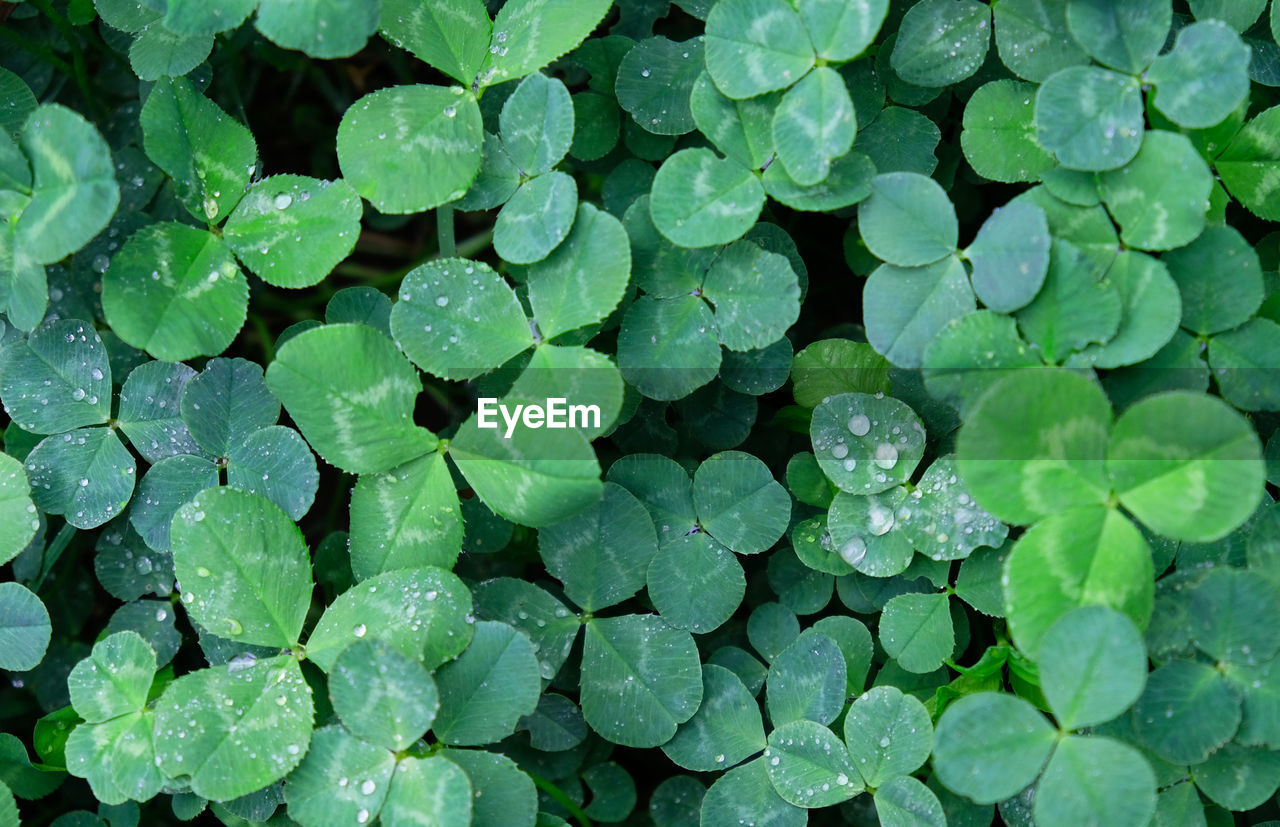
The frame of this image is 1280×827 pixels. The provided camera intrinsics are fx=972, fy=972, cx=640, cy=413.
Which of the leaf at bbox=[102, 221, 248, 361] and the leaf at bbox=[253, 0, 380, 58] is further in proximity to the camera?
the leaf at bbox=[102, 221, 248, 361]

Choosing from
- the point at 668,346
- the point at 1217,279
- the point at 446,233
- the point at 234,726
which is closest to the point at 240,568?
the point at 234,726

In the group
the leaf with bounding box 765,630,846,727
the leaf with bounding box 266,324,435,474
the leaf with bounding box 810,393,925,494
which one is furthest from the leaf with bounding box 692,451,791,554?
the leaf with bounding box 266,324,435,474

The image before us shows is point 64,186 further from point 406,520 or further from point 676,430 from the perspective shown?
point 676,430

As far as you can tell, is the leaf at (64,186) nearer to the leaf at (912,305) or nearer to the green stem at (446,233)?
the green stem at (446,233)

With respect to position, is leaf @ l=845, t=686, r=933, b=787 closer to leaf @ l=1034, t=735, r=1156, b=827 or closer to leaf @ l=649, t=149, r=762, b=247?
leaf @ l=1034, t=735, r=1156, b=827

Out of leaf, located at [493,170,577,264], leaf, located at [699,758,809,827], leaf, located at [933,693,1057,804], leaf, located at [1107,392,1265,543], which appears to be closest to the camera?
leaf, located at [1107,392,1265,543]

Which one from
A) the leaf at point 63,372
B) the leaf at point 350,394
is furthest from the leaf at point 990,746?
the leaf at point 63,372
